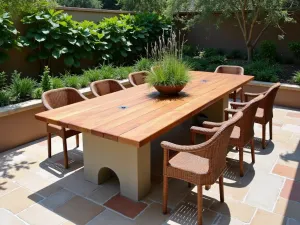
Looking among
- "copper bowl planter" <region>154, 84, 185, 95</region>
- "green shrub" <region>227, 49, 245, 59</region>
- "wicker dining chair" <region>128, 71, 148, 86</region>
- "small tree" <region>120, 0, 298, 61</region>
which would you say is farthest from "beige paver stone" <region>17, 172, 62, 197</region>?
"green shrub" <region>227, 49, 245, 59</region>

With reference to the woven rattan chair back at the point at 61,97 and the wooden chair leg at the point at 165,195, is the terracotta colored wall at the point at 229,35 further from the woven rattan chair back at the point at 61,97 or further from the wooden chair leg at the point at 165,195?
the wooden chair leg at the point at 165,195

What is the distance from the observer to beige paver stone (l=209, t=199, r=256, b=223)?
2467mm

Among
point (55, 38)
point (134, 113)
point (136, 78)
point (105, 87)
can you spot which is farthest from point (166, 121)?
point (55, 38)

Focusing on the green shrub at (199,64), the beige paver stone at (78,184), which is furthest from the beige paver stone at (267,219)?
the green shrub at (199,64)

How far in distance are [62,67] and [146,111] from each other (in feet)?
13.1

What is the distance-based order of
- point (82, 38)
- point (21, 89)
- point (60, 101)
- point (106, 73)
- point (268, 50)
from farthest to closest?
1. point (268, 50)
2. point (82, 38)
3. point (106, 73)
4. point (21, 89)
5. point (60, 101)

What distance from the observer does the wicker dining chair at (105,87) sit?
3926 millimetres

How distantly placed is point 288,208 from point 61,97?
107 inches

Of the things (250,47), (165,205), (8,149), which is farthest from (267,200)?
(250,47)

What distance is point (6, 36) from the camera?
4.84 m

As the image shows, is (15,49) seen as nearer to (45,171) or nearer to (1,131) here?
(1,131)

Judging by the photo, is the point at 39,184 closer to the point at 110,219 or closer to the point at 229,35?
the point at 110,219

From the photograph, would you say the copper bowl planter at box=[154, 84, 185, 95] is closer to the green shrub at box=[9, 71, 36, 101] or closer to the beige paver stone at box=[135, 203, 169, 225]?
the beige paver stone at box=[135, 203, 169, 225]

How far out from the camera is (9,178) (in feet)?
10.2
